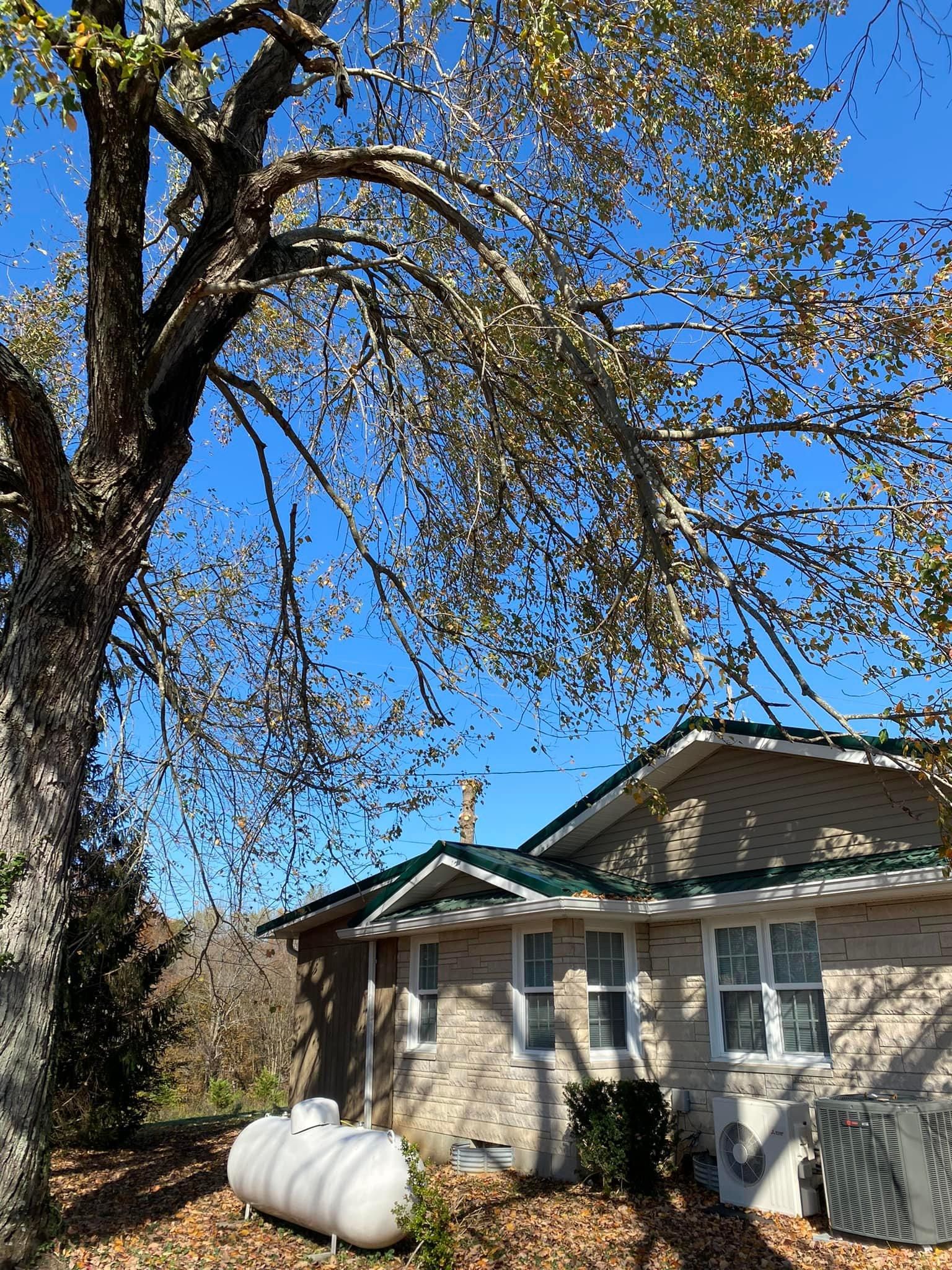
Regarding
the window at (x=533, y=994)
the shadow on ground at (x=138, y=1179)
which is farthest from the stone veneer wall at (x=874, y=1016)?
the shadow on ground at (x=138, y=1179)

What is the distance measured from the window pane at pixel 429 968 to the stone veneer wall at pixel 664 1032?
0.80 feet

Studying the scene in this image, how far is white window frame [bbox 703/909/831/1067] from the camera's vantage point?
948 cm

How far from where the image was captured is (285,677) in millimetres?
10188

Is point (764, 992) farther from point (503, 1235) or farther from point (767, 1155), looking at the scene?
point (503, 1235)

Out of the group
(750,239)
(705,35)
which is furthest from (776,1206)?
(705,35)

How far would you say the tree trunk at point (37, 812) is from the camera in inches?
224

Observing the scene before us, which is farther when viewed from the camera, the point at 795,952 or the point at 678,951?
the point at 678,951

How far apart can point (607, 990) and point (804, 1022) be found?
7.41ft

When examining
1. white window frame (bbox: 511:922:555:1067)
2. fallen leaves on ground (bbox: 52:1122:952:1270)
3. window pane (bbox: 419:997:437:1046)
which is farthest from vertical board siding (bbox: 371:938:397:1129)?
fallen leaves on ground (bbox: 52:1122:952:1270)

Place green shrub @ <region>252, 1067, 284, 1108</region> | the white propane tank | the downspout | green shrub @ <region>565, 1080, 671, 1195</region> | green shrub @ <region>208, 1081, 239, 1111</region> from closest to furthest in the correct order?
the white propane tank < green shrub @ <region>565, 1080, 671, 1195</region> < the downspout < green shrub @ <region>208, 1081, 239, 1111</region> < green shrub @ <region>252, 1067, 284, 1108</region>

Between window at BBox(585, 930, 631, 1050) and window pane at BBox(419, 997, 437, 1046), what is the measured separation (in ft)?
9.43

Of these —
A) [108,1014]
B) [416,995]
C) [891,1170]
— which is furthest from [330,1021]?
[891,1170]

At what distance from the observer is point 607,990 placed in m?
10.9

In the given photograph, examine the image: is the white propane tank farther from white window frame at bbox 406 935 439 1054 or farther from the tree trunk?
white window frame at bbox 406 935 439 1054
